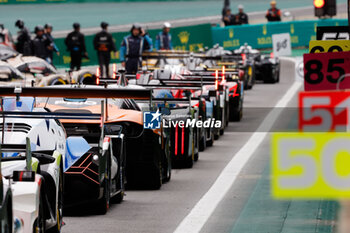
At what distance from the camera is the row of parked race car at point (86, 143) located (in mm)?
10258

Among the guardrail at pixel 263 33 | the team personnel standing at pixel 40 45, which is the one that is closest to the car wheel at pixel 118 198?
the team personnel standing at pixel 40 45

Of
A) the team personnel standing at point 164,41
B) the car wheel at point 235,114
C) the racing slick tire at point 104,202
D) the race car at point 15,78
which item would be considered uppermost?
the team personnel standing at point 164,41

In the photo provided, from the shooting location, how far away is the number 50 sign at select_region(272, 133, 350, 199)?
21.7ft

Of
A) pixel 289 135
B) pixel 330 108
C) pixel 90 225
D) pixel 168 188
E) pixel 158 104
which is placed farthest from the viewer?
pixel 158 104

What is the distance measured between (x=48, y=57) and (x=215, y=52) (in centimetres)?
526

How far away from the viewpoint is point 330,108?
26.6 feet

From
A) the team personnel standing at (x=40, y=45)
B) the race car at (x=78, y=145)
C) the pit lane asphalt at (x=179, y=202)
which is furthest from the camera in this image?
the team personnel standing at (x=40, y=45)

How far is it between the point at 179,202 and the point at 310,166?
827 centimetres

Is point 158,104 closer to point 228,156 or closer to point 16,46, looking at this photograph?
point 228,156

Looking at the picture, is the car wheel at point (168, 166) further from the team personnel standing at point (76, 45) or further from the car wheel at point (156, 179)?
the team personnel standing at point (76, 45)

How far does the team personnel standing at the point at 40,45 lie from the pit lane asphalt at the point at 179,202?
14.6 metres

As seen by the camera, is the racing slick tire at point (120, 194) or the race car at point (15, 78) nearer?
the racing slick tire at point (120, 194)

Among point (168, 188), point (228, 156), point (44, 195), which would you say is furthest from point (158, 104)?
point (44, 195)

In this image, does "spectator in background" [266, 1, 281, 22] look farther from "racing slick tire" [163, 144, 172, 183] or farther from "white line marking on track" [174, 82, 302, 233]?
"racing slick tire" [163, 144, 172, 183]
